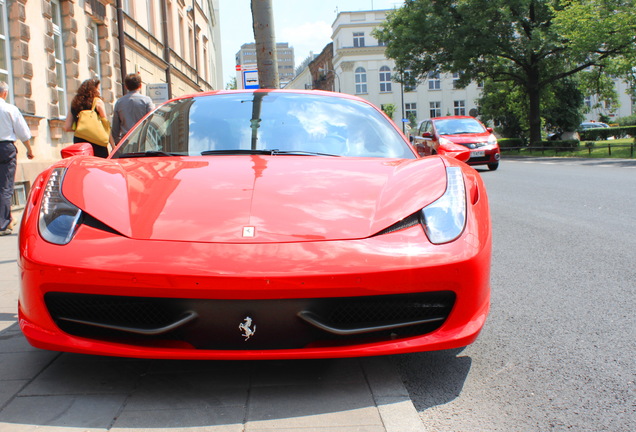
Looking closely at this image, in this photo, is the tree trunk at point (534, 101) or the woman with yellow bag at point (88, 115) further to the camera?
the tree trunk at point (534, 101)

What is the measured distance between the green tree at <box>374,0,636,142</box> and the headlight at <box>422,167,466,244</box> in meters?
25.5

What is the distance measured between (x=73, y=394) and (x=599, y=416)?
6.11ft

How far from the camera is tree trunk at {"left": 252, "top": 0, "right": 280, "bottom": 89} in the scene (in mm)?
9562

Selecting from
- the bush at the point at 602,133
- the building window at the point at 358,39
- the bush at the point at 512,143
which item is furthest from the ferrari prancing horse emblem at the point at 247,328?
the building window at the point at 358,39

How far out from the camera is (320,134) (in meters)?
3.45

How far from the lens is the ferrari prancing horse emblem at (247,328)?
225 cm

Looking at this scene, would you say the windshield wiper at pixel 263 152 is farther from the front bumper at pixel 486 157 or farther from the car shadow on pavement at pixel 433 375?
the front bumper at pixel 486 157

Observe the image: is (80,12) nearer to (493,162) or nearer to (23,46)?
(23,46)

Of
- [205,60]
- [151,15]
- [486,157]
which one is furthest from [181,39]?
[486,157]

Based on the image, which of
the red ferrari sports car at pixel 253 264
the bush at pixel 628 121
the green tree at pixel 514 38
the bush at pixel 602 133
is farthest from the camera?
the bush at pixel 628 121

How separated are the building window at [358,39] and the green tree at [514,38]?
43090mm

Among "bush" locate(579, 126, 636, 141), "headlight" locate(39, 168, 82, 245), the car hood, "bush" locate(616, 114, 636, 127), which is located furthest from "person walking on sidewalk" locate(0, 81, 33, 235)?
"bush" locate(616, 114, 636, 127)

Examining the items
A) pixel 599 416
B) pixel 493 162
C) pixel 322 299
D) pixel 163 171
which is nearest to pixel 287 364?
pixel 322 299

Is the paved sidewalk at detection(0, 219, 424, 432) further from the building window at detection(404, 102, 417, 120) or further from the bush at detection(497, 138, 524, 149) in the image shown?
the building window at detection(404, 102, 417, 120)
